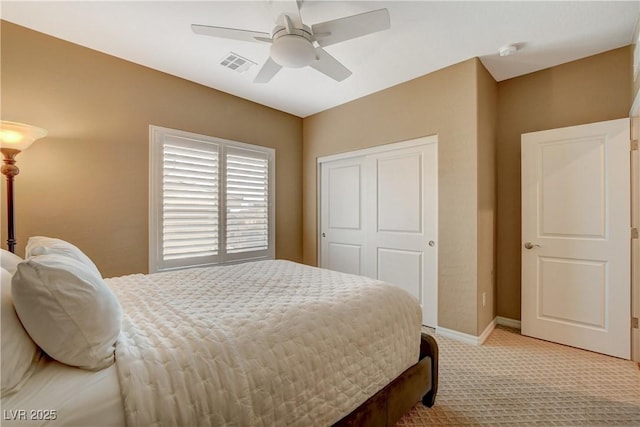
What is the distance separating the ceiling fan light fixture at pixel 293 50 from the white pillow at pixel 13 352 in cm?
179

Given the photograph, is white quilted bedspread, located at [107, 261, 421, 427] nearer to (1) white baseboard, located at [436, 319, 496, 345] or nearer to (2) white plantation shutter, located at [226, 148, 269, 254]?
(1) white baseboard, located at [436, 319, 496, 345]

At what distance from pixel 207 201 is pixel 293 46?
2.13 m

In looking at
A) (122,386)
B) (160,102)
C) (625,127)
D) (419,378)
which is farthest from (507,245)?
(160,102)

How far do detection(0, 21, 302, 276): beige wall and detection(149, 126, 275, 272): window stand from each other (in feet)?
0.41

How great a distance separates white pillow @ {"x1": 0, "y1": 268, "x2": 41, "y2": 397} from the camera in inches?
28.9

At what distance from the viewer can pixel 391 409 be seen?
142cm

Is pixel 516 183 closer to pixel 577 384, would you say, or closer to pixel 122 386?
pixel 577 384

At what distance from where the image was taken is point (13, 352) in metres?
Answer: 0.77

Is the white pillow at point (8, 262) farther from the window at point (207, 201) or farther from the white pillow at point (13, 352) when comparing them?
the window at point (207, 201)

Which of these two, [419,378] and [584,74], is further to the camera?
[584,74]

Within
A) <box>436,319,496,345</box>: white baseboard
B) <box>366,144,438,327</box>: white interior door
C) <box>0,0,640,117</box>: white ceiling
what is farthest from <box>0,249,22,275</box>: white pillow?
<box>436,319,496,345</box>: white baseboard

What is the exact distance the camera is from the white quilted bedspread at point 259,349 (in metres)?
0.87

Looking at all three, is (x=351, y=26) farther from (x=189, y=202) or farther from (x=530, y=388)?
(x=530, y=388)

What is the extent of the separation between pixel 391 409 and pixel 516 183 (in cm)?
274
